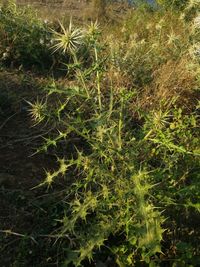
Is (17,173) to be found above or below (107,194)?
below

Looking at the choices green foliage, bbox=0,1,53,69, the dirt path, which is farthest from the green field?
green foliage, bbox=0,1,53,69

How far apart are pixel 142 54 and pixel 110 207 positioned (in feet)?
9.49

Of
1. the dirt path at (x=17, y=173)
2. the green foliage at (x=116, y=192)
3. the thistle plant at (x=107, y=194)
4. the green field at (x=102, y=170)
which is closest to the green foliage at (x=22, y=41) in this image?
the green field at (x=102, y=170)

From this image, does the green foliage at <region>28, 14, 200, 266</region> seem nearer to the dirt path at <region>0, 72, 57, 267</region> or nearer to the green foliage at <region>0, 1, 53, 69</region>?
the dirt path at <region>0, 72, 57, 267</region>

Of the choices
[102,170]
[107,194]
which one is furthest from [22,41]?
[107,194]

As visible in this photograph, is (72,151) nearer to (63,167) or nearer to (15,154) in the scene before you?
Result: (15,154)

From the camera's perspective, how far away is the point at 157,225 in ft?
9.35

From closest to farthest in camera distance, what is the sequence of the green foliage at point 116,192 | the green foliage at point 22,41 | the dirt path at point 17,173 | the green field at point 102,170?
1. the green foliage at point 116,192
2. the green field at point 102,170
3. the dirt path at point 17,173
4. the green foliage at point 22,41

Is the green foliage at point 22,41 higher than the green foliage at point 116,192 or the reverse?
the reverse

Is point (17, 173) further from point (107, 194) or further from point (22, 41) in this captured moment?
point (22, 41)

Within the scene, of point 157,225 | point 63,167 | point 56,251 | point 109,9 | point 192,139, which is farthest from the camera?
point 109,9

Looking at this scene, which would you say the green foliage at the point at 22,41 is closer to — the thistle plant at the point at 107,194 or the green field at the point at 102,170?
the green field at the point at 102,170

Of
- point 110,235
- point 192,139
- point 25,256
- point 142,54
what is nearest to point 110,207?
point 110,235


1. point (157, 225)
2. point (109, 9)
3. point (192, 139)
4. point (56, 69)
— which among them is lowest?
point (109, 9)
